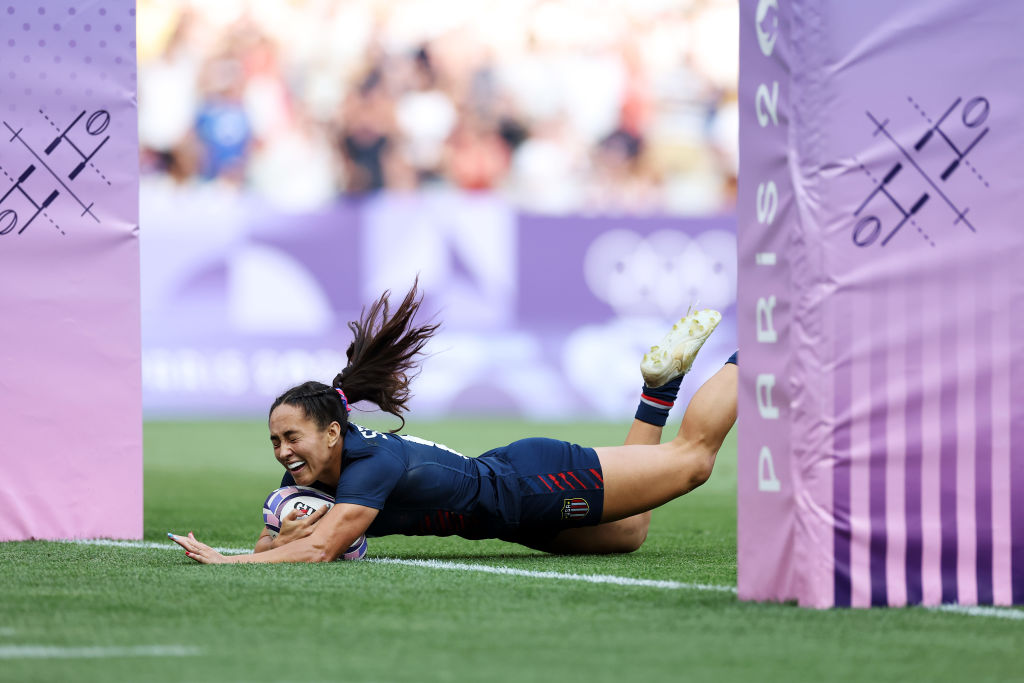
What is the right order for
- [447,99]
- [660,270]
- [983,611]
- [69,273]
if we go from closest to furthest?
[983,611] < [69,273] < [660,270] < [447,99]

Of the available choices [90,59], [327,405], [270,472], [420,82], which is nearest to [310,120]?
[420,82]

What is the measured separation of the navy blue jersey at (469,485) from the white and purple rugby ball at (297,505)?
3.0 inches

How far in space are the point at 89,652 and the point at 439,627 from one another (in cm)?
89

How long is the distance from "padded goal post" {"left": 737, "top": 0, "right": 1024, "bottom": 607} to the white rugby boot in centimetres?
192

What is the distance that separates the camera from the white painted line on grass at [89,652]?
3301 mm

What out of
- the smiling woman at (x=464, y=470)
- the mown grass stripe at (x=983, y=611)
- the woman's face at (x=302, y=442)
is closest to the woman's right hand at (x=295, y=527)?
the smiling woman at (x=464, y=470)

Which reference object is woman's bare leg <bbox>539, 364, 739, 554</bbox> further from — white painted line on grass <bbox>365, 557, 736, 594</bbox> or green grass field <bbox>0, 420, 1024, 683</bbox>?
white painted line on grass <bbox>365, 557, 736, 594</bbox>

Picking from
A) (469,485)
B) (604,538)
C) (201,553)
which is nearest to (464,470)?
(469,485)

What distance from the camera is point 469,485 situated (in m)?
5.58

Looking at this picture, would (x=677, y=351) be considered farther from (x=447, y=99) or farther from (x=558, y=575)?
(x=447, y=99)

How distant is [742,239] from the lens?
420 centimetres

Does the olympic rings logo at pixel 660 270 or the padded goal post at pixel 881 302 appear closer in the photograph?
the padded goal post at pixel 881 302

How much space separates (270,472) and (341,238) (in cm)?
498

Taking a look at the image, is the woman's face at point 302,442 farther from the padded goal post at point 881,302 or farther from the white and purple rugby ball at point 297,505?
the padded goal post at point 881,302
